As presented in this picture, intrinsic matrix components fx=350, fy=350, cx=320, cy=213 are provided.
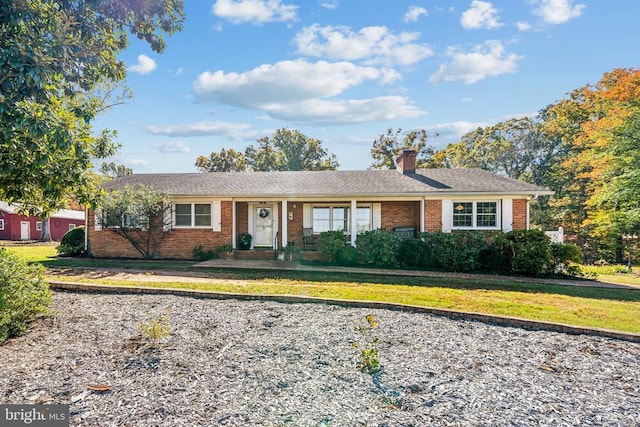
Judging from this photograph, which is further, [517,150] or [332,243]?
[517,150]

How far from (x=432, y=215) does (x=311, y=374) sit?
11.0 metres

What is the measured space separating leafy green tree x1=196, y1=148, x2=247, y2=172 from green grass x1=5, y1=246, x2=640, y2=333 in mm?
30396

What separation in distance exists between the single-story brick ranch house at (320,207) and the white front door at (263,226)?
0.14 ft

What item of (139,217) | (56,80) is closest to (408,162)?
(139,217)

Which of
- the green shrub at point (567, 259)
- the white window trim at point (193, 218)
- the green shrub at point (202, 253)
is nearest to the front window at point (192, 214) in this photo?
the white window trim at point (193, 218)

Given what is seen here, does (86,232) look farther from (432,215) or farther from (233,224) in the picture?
(432,215)

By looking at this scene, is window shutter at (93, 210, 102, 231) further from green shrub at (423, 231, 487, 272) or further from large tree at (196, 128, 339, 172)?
large tree at (196, 128, 339, 172)

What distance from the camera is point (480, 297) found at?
740 cm

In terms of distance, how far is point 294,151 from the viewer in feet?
141

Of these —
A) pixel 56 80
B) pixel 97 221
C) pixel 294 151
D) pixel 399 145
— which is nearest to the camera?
pixel 56 80

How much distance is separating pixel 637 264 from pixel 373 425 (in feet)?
82.3

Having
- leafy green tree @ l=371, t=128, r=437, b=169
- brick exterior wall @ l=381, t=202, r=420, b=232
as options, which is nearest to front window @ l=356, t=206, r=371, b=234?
brick exterior wall @ l=381, t=202, r=420, b=232

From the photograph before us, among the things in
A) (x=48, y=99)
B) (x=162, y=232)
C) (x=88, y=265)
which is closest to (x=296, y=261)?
(x=162, y=232)

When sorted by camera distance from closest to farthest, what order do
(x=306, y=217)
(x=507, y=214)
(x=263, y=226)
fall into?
(x=507, y=214), (x=306, y=217), (x=263, y=226)
